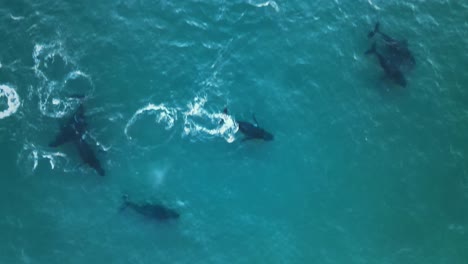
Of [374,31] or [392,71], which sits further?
[374,31]

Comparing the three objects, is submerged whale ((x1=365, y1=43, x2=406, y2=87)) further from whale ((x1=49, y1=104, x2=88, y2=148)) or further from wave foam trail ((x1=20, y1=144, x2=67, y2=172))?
wave foam trail ((x1=20, y1=144, x2=67, y2=172))

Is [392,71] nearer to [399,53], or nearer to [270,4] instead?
[399,53]

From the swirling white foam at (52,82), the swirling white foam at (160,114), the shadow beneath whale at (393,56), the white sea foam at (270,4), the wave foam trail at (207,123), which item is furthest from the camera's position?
the white sea foam at (270,4)

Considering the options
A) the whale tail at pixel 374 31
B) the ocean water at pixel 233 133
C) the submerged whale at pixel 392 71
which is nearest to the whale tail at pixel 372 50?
the ocean water at pixel 233 133

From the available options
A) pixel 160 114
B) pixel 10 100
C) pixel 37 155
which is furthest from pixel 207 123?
pixel 10 100

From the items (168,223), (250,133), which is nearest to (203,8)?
(250,133)

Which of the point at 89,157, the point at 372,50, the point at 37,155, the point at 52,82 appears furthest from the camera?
the point at 372,50

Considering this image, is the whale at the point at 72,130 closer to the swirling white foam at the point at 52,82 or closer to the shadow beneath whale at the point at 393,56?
the swirling white foam at the point at 52,82
